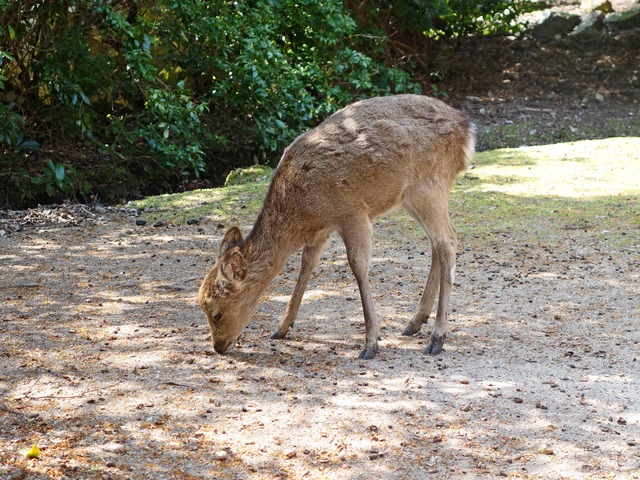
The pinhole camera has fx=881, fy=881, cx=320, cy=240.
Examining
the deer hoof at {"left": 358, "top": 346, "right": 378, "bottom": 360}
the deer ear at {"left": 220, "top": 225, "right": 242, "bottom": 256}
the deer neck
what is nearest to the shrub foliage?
the deer ear at {"left": 220, "top": 225, "right": 242, "bottom": 256}

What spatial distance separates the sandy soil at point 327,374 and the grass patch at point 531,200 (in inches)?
23.0

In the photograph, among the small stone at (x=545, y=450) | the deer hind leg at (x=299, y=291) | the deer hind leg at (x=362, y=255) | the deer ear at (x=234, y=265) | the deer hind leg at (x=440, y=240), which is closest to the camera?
the small stone at (x=545, y=450)

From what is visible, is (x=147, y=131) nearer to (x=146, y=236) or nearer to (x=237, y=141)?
(x=237, y=141)

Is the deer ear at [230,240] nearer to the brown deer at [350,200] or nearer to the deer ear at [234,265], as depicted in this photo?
the brown deer at [350,200]

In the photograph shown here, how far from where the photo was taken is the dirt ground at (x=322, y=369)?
13.8ft

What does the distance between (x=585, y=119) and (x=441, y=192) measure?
10.3 metres

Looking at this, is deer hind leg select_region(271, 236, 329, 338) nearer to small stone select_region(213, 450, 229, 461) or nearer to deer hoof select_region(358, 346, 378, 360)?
deer hoof select_region(358, 346, 378, 360)

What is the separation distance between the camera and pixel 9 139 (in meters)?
10.0

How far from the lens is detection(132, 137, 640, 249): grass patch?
8.73 m

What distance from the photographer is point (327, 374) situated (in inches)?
210

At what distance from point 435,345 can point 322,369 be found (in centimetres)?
79

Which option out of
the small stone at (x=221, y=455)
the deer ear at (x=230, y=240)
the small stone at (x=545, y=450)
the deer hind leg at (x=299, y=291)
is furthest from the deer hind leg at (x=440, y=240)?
the small stone at (x=221, y=455)

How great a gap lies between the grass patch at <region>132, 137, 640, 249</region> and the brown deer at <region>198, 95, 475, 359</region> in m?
2.77

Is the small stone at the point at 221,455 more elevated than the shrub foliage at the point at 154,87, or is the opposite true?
the shrub foliage at the point at 154,87
